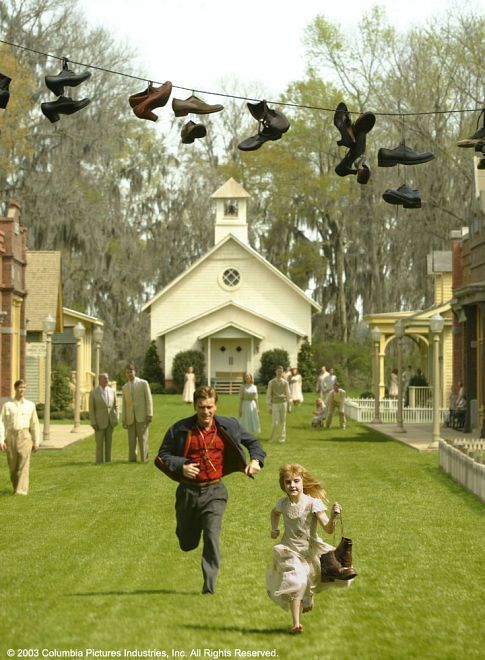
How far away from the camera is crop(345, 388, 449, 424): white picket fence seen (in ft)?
129

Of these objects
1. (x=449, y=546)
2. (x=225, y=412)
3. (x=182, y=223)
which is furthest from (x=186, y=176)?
(x=449, y=546)

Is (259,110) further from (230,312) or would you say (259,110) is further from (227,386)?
(230,312)

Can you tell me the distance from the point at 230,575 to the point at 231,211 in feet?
193

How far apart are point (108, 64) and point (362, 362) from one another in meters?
18.5

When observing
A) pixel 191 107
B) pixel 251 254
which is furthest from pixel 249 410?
pixel 251 254

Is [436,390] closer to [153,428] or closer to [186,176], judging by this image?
[153,428]

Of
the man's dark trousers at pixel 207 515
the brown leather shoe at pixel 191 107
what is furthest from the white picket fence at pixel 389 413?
the man's dark trousers at pixel 207 515

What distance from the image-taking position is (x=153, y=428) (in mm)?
34688

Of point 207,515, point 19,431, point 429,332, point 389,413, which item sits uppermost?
point 429,332

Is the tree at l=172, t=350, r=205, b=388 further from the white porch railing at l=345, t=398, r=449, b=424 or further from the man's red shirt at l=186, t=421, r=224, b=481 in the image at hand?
the man's red shirt at l=186, t=421, r=224, b=481

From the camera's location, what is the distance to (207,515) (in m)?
10.6

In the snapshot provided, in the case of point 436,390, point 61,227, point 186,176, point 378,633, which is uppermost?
point 186,176

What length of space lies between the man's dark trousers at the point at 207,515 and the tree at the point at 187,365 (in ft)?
168

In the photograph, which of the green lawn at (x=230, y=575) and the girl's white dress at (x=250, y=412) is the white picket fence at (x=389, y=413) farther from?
the green lawn at (x=230, y=575)
